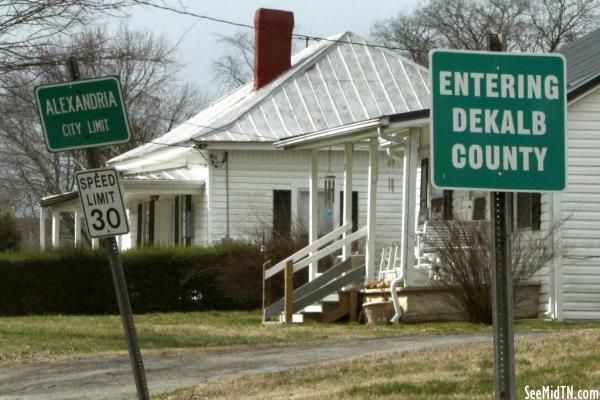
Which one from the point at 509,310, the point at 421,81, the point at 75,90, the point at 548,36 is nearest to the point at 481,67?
the point at 509,310

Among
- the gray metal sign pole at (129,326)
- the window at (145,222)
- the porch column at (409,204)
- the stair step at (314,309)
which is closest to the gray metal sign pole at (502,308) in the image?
the gray metal sign pole at (129,326)

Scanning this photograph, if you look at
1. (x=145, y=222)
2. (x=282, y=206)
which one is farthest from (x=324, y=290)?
(x=145, y=222)

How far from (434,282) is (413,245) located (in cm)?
68

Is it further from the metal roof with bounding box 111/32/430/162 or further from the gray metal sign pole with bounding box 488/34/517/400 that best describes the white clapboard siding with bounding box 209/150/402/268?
the gray metal sign pole with bounding box 488/34/517/400

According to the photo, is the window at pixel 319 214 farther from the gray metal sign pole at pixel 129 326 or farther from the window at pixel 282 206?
the gray metal sign pole at pixel 129 326

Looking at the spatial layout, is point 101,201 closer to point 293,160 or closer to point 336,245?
point 336,245

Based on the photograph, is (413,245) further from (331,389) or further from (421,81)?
(421,81)

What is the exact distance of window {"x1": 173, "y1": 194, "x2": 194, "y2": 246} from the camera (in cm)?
3291

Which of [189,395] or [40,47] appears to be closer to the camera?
[189,395]

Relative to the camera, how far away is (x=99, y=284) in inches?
1139

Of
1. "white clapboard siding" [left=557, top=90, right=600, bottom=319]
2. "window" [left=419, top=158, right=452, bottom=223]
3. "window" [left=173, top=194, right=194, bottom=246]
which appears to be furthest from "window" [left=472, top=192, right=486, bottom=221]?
"window" [left=173, top=194, right=194, bottom=246]

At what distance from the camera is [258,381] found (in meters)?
12.5

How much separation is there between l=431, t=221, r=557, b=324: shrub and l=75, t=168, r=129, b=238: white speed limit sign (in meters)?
11.1

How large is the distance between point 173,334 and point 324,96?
42.8 feet
